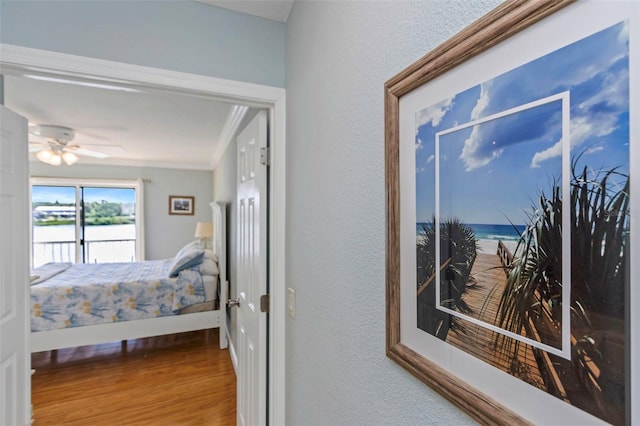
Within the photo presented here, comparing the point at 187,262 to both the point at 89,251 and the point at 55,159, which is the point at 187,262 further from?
the point at 89,251

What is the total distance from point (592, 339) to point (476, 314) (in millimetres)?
149

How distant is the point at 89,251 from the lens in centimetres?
532

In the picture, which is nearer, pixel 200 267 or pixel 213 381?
pixel 213 381

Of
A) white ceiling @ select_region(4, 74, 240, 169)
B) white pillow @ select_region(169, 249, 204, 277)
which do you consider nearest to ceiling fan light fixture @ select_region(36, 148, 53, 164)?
white ceiling @ select_region(4, 74, 240, 169)

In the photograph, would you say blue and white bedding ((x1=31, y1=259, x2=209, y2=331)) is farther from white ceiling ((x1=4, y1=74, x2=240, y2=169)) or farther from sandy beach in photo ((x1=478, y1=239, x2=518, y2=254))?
sandy beach in photo ((x1=478, y1=239, x2=518, y2=254))

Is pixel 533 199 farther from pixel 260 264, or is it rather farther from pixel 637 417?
pixel 260 264

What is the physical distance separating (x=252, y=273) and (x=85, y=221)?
5.26 m

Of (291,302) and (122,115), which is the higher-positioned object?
→ (122,115)

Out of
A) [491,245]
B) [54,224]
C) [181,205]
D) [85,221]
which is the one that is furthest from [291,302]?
[54,224]

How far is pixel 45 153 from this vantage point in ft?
11.4

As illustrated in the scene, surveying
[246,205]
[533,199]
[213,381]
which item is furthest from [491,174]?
[213,381]

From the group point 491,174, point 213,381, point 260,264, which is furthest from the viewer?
point 213,381

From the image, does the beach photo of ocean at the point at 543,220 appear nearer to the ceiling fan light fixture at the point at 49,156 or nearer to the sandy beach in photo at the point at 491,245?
the sandy beach in photo at the point at 491,245

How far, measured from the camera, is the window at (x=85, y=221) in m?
4.97
